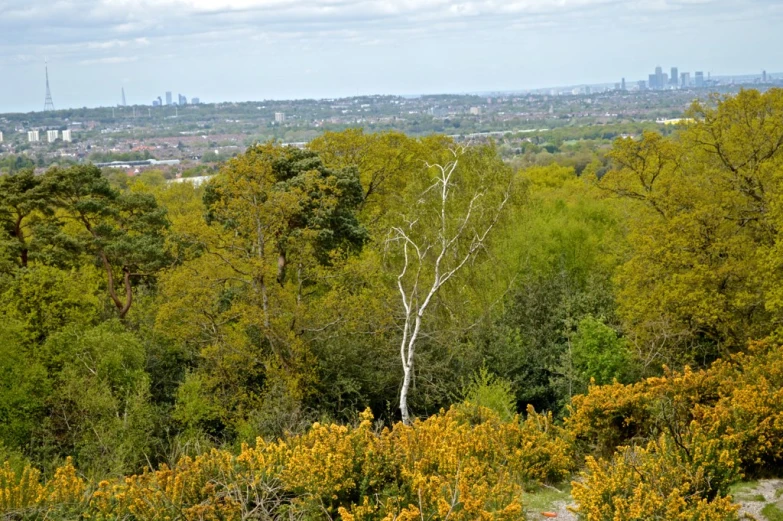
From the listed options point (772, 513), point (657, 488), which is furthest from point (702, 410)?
point (657, 488)

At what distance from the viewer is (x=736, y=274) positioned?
18.0 metres

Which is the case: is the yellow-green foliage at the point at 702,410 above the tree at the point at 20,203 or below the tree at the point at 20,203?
below

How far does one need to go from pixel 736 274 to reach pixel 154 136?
163 m

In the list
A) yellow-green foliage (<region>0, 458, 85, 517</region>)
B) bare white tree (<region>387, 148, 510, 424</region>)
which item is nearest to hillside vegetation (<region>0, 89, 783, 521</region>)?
yellow-green foliage (<region>0, 458, 85, 517</region>)

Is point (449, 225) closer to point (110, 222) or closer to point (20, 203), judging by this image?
point (110, 222)

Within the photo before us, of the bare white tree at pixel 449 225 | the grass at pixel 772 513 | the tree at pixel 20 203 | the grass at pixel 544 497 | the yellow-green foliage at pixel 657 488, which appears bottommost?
the grass at pixel 544 497

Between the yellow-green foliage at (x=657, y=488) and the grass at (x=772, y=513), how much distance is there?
0.62 meters

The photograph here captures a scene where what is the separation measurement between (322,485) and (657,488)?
3.62 metres

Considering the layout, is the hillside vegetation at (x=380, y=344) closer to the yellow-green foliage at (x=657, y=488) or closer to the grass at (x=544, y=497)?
the yellow-green foliage at (x=657, y=488)

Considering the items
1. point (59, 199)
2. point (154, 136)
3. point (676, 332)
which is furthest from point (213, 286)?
point (154, 136)

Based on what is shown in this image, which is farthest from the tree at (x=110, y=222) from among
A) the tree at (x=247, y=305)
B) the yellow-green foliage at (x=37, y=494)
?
the yellow-green foliage at (x=37, y=494)

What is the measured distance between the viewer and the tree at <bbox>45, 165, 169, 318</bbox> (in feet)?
74.6

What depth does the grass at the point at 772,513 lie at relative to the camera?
9117 millimetres

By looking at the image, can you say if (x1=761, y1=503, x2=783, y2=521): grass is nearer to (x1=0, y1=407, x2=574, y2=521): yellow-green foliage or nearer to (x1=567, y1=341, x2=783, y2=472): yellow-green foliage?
(x1=567, y1=341, x2=783, y2=472): yellow-green foliage
